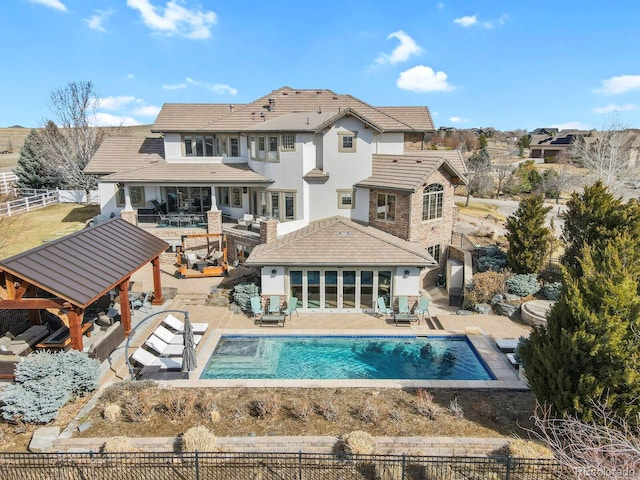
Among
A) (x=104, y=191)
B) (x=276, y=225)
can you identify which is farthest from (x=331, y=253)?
(x=104, y=191)

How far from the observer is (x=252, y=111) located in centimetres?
3034

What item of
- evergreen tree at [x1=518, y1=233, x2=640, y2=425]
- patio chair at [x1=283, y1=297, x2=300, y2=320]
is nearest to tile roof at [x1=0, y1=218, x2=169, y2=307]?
patio chair at [x1=283, y1=297, x2=300, y2=320]

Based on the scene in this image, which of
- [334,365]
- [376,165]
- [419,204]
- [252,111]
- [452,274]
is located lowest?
[334,365]

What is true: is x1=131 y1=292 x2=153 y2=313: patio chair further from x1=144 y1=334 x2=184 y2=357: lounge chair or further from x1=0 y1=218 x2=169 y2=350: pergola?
x1=144 y1=334 x2=184 y2=357: lounge chair

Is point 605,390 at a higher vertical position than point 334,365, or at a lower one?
higher

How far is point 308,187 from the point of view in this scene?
2544 cm

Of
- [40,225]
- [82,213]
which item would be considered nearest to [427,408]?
[40,225]

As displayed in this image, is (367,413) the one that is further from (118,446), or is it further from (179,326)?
(179,326)

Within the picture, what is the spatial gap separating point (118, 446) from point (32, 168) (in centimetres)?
4488

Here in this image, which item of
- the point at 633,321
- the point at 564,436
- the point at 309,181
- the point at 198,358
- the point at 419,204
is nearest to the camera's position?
the point at 633,321

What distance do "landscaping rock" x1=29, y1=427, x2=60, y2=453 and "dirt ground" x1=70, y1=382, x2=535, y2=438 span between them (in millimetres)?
570

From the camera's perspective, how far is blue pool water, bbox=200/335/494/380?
14.9 metres

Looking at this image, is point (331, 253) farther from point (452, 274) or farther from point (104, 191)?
point (104, 191)

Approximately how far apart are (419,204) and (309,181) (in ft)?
21.4
